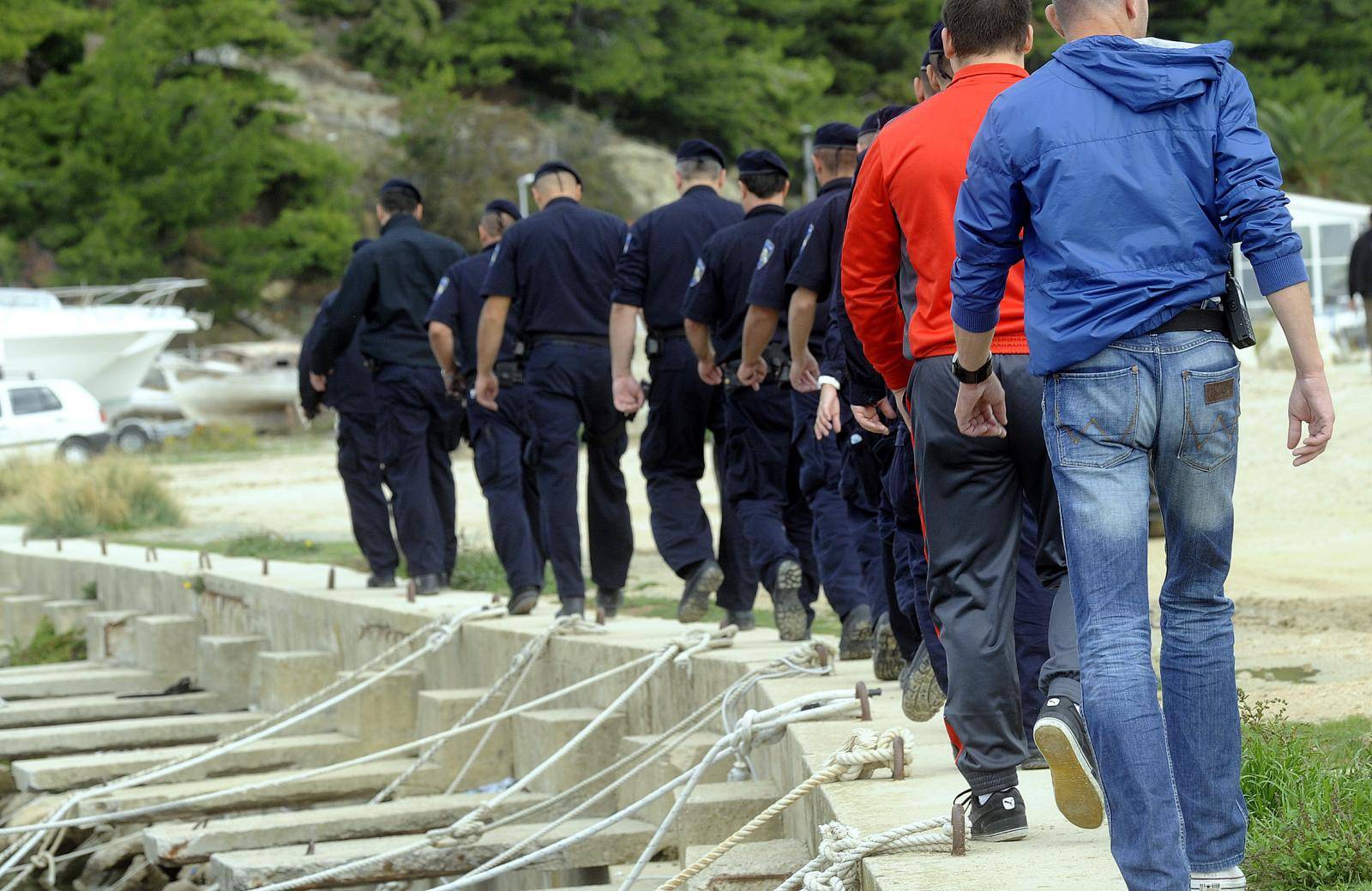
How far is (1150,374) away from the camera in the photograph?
3.22 meters

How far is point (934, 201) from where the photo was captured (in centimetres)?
407

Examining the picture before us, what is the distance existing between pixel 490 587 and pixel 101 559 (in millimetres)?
4203

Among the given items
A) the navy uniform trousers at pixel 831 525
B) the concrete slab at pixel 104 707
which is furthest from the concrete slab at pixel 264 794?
the navy uniform trousers at pixel 831 525

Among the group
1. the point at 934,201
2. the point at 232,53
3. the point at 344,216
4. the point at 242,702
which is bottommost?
the point at 242,702

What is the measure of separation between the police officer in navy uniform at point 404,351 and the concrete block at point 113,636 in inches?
133

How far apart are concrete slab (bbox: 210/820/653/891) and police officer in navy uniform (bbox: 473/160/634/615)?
67.2 inches

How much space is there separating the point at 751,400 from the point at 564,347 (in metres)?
1.40

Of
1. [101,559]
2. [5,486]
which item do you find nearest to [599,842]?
[101,559]

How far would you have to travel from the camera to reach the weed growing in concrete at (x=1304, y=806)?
3.44 metres

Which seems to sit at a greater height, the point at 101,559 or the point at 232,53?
the point at 232,53

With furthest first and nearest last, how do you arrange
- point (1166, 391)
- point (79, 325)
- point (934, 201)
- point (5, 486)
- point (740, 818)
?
point (79, 325) → point (5, 486) → point (740, 818) → point (934, 201) → point (1166, 391)

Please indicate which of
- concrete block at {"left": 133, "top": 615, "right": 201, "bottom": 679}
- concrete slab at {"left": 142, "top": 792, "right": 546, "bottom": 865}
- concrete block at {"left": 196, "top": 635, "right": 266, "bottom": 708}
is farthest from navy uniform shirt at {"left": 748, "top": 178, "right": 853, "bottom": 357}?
concrete block at {"left": 133, "top": 615, "right": 201, "bottom": 679}

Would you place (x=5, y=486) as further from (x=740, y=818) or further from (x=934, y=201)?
(x=934, y=201)

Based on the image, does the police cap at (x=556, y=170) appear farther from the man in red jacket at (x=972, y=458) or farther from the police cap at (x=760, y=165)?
the man in red jacket at (x=972, y=458)
